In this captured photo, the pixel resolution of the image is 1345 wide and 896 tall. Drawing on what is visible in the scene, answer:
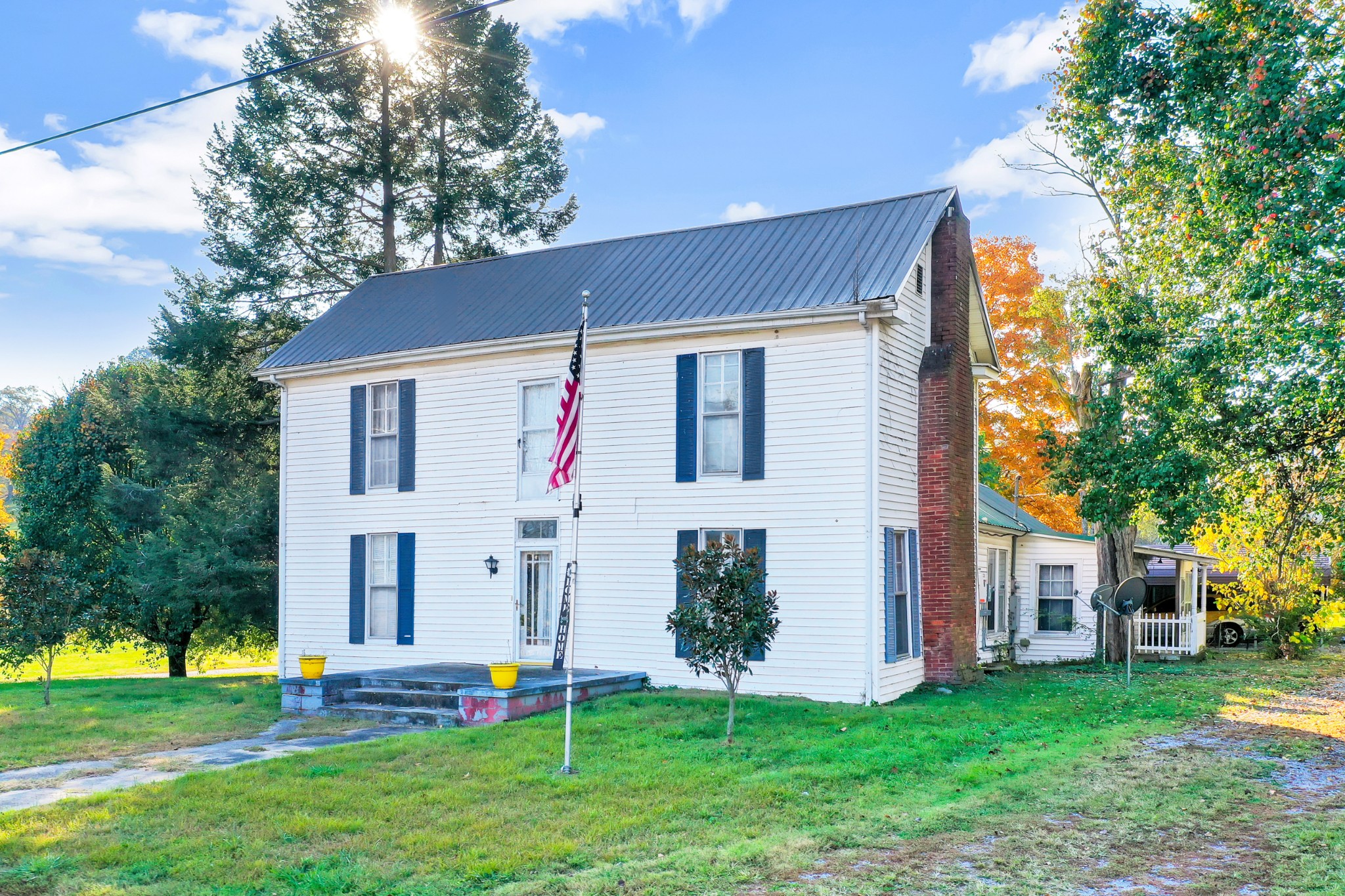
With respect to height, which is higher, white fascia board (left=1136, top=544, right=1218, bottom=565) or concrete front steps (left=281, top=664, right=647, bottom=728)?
white fascia board (left=1136, top=544, right=1218, bottom=565)

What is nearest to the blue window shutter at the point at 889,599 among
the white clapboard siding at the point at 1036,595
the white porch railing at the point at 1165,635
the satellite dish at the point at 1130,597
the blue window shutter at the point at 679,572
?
the blue window shutter at the point at 679,572

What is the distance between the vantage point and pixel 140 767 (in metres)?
10.2

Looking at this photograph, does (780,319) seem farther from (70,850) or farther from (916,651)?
(70,850)

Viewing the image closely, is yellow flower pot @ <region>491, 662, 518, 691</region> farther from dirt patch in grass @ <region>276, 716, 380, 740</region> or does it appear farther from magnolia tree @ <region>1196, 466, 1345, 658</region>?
magnolia tree @ <region>1196, 466, 1345, 658</region>

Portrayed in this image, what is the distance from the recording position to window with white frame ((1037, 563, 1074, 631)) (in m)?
23.8

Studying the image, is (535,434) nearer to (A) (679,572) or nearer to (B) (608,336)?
(B) (608,336)

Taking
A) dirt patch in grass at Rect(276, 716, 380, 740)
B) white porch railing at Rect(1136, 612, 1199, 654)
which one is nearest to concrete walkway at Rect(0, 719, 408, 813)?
dirt patch in grass at Rect(276, 716, 380, 740)

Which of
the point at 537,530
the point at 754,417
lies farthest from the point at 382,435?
the point at 754,417

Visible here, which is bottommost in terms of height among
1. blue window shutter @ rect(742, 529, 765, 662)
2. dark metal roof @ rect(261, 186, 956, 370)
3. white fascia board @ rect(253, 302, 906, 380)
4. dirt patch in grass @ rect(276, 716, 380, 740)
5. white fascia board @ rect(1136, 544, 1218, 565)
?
dirt patch in grass @ rect(276, 716, 380, 740)

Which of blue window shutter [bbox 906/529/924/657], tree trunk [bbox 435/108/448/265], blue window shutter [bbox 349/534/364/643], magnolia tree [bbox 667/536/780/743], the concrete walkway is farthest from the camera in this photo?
tree trunk [bbox 435/108/448/265]

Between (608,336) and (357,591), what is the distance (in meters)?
6.12

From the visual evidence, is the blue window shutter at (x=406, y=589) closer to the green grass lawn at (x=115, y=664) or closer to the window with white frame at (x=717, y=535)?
the window with white frame at (x=717, y=535)

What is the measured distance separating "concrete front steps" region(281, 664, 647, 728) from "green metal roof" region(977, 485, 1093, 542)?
1013 centimetres

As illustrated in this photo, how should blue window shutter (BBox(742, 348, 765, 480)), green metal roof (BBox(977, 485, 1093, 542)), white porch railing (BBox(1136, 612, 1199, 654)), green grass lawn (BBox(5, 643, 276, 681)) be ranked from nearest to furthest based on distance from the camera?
blue window shutter (BBox(742, 348, 765, 480))
green metal roof (BBox(977, 485, 1093, 542))
white porch railing (BBox(1136, 612, 1199, 654))
green grass lawn (BBox(5, 643, 276, 681))
